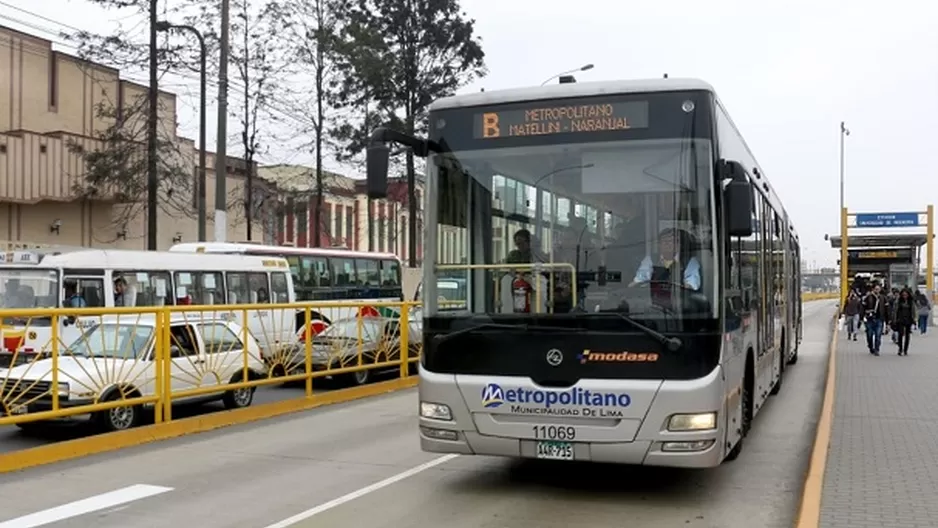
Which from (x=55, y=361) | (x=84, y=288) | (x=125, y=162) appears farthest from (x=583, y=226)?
(x=125, y=162)

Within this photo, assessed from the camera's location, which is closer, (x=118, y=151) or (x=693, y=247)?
(x=693, y=247)

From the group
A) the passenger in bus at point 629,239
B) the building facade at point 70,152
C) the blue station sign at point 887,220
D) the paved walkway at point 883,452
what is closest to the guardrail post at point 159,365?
the passenger in bus at point 629,239

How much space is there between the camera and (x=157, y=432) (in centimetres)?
1081

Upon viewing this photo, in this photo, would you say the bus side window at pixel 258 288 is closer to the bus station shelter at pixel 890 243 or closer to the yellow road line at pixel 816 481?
the yellow road line at pixel 816 481

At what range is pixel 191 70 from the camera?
2797cm

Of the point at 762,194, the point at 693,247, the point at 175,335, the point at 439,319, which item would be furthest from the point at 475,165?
the point at 175,335

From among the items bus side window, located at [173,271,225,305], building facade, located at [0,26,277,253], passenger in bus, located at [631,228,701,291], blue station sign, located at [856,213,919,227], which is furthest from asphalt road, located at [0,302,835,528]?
blue station sign, located at [856,213,919,227]

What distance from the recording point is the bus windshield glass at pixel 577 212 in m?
7.07

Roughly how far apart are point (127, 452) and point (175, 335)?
2.22 m

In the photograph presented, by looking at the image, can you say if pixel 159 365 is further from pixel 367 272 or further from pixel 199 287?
pixel 367 272

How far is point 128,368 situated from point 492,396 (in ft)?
18.3

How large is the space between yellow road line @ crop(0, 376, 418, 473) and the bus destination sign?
A: 553 cm

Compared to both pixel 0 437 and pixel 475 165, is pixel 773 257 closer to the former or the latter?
pixel 475 165

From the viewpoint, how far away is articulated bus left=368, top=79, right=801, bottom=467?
23.0 ft
